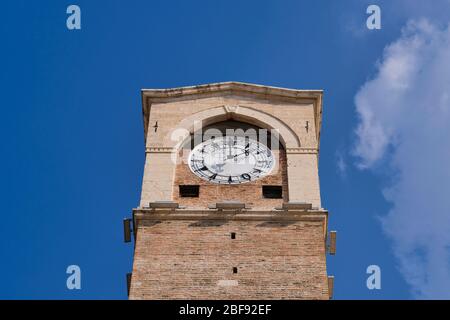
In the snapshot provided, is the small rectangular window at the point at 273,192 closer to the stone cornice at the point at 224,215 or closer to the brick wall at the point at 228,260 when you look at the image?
the stone cornice at the point at 224,215

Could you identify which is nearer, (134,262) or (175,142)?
(134,262)

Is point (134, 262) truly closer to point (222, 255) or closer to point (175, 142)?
point (222, 255)

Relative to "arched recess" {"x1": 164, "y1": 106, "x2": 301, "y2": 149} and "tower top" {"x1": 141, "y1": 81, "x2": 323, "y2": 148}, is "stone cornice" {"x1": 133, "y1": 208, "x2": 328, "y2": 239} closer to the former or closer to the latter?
"arched recess" {"x1": 164, "y1": 106, "x2": 301, "y2": 149}

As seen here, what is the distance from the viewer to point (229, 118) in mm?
40406

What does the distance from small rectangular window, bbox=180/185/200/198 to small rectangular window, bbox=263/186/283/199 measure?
2.26 m

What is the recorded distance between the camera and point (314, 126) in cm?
3984

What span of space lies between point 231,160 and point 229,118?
10.1 ft

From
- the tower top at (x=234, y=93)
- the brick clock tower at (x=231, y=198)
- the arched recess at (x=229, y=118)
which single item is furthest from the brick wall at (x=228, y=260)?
the tower top at (x=234, y=93)

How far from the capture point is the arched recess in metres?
38.8

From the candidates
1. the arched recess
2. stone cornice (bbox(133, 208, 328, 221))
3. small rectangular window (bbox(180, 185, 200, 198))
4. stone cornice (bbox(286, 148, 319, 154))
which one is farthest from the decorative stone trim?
stone cornice (bbox(286, 148, 319, 154))

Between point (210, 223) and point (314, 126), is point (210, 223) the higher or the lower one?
the lower one

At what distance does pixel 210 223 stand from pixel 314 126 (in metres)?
7.27
